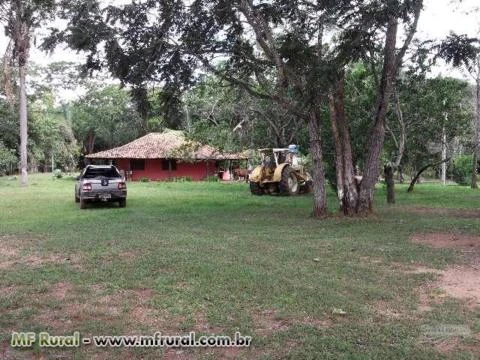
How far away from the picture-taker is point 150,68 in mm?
13008

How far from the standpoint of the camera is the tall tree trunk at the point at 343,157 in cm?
1432

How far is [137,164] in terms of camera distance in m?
46.6

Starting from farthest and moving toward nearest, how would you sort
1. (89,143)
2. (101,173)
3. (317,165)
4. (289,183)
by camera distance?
(89,143), (289,183), (101,173), (317,165)

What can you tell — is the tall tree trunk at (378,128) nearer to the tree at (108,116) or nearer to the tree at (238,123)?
the tree at (238,123)

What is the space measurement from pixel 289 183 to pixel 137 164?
2484cm

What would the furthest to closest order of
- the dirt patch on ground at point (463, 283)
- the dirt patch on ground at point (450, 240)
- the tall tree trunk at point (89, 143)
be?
the tall tree trunk at point (89, 143) < the dirt patch on ground at point (450, 240) < the dirt patch on ground at point (463, 283)

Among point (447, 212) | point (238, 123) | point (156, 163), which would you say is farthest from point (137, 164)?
point (447, 212)

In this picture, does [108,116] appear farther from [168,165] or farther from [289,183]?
[289,183]

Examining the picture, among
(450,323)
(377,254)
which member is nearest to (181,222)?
(377,254)

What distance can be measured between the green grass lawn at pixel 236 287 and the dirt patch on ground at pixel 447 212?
2.59 metres

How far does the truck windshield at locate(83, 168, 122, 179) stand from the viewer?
1902cm

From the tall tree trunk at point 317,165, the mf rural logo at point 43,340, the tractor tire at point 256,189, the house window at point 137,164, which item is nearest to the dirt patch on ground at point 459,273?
the mf rural logo at point 43,340

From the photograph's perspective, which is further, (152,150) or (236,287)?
(152,150)

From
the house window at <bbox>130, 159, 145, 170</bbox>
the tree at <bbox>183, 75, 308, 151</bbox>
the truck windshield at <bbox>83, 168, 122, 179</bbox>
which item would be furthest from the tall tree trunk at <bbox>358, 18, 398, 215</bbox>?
the house window at <bbox>130, 159, 145, 170</bbox>
